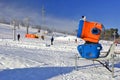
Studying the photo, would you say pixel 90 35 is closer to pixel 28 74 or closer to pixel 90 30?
pixel 90 30

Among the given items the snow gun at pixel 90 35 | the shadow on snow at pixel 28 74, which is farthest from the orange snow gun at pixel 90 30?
the shadow on snow at pixel 28 74

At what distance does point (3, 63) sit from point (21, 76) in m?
3.05

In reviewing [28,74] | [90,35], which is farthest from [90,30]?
[28,74]

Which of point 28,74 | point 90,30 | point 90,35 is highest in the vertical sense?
point 90,30

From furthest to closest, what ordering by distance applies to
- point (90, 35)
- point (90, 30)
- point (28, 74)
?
1. point (90, 35)
2. point (90, 30)
3. point (28, 74)

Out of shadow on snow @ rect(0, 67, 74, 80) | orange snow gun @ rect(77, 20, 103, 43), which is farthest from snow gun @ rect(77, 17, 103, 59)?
shadow on snow @ rect(0, 67, 74, 80)

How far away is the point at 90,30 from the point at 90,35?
0.78 ft

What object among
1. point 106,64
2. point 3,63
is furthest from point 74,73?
point 3,63

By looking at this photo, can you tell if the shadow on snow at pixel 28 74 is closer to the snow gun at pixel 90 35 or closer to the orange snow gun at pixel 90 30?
the snow gun at pixel 90 35

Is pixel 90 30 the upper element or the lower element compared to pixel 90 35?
upper

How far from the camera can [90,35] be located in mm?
12234

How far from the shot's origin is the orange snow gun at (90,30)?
12062 mm

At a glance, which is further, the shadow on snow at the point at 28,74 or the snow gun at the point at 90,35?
the snow gun at the point at 90,35

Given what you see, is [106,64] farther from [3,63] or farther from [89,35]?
[3,63]
